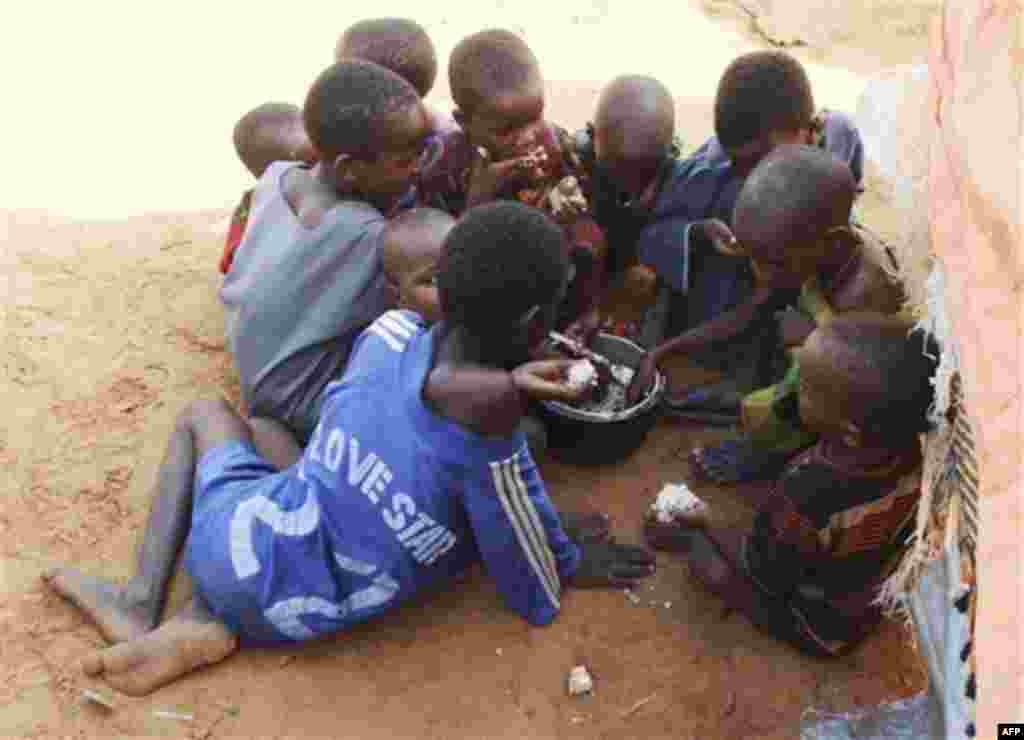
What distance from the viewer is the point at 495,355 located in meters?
2.47

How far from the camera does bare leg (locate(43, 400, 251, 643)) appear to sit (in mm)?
2643

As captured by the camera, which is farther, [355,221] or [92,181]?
[92,181]

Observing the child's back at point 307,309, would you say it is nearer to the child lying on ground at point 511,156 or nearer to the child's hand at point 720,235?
the child lying on ground at point 511,156

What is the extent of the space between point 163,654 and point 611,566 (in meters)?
1.15

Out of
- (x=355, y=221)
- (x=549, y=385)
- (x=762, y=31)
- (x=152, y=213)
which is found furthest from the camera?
(x=762, y=31)

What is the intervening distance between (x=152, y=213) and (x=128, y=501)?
1538 mm

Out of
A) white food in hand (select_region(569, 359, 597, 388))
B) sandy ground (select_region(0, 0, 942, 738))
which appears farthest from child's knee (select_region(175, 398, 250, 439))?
white food in hand (select_region(569, 359, 597, 388))

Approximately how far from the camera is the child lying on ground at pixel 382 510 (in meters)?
2.39

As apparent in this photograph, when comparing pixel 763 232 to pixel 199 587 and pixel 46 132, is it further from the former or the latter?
pixel 46 132

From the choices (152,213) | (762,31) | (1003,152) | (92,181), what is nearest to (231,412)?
(152,213)

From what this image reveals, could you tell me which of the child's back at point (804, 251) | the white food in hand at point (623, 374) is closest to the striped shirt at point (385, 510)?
the white food in hand at point (623, 374)

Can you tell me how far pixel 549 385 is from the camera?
7.82ft

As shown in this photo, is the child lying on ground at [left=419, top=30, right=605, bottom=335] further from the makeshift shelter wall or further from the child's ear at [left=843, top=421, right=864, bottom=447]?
the makeshift shelter wall

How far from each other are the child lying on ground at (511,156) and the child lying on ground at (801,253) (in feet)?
2.19
